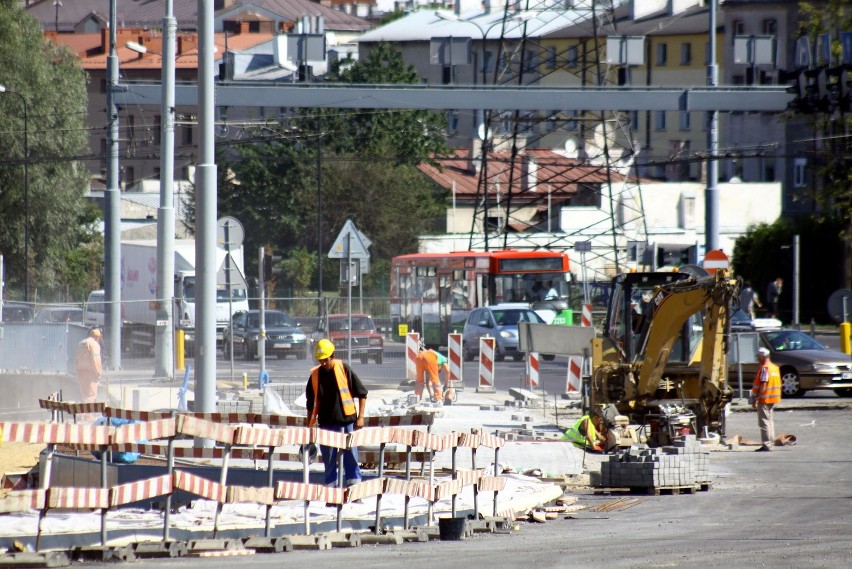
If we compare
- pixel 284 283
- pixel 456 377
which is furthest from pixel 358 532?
pixel 284 283

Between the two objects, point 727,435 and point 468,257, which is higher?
point 468,257

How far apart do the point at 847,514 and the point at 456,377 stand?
55.5 feet

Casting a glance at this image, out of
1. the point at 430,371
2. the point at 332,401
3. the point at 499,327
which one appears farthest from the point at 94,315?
the point at 332,401

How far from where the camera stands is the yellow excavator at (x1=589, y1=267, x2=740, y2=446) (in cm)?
2014

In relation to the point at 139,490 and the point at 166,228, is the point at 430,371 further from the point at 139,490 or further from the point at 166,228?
the point at 139,490

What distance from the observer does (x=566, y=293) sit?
45094 mm

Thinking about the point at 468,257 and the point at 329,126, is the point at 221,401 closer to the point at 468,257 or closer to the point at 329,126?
the point at 468,257

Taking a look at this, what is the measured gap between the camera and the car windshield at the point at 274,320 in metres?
35.5

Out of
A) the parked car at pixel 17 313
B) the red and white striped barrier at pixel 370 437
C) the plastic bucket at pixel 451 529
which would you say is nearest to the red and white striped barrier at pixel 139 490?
the red and white striped barrier at pixel 370 437

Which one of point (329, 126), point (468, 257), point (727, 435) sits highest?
point (329, 126)

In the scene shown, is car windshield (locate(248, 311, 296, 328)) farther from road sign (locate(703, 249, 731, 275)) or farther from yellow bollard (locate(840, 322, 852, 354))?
yellow bollard (locate(840, 322, 852, 354))

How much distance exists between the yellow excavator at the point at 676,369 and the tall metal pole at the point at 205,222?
648 centimetres

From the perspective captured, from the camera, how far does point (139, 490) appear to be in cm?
1086

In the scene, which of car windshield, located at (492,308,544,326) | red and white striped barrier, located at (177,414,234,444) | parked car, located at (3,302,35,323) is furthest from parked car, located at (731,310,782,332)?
red and white striped barrier, located at (177,414,234,444)
